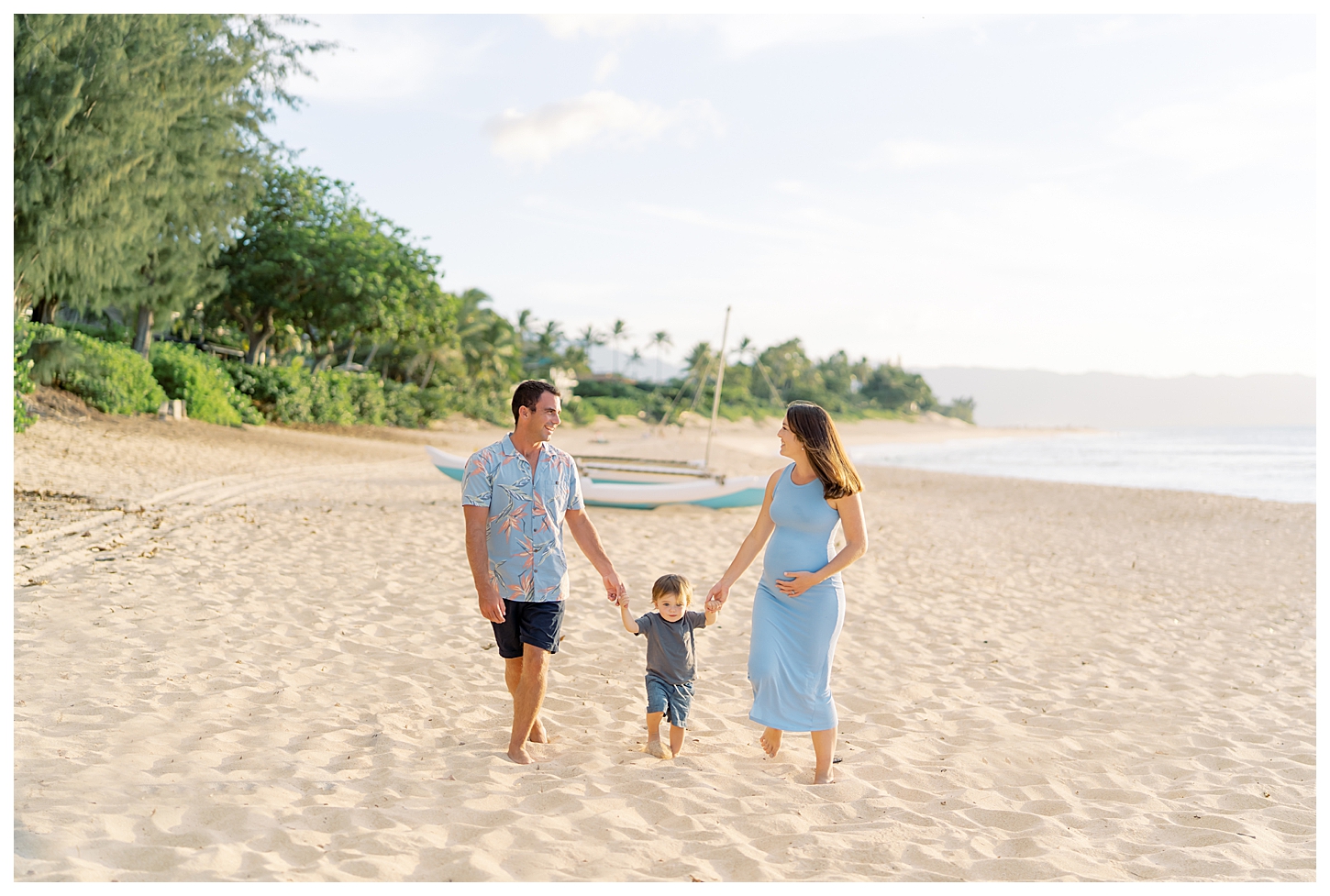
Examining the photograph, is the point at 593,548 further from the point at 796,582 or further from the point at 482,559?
the point at 796,582

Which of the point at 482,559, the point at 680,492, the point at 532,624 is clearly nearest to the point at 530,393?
the point at 482,559

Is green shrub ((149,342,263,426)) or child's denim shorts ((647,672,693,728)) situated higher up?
green shrub ((149,342,263,426))

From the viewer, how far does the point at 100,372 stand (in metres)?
18.8

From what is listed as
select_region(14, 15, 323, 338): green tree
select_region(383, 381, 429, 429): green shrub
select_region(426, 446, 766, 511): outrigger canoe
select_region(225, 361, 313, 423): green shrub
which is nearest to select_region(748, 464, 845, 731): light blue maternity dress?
select_region(426, 446, 766, 511): outrigger canoe

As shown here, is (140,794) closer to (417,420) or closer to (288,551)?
(288,551)

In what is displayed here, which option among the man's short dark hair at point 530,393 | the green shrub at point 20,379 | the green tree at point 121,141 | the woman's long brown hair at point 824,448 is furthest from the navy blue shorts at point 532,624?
the green tree at point 121,141

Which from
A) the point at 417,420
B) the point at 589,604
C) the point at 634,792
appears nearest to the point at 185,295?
the point at 417,420

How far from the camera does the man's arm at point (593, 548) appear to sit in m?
3.97

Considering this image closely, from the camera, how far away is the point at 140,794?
3533mm

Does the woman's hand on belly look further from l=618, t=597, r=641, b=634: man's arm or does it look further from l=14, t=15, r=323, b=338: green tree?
l=14, t=15, r=323, b=338: green tree

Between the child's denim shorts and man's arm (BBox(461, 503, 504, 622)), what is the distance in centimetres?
87

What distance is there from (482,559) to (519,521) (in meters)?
0.24

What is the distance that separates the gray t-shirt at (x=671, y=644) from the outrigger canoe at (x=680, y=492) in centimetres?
869

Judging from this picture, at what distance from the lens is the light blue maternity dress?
390 cm
